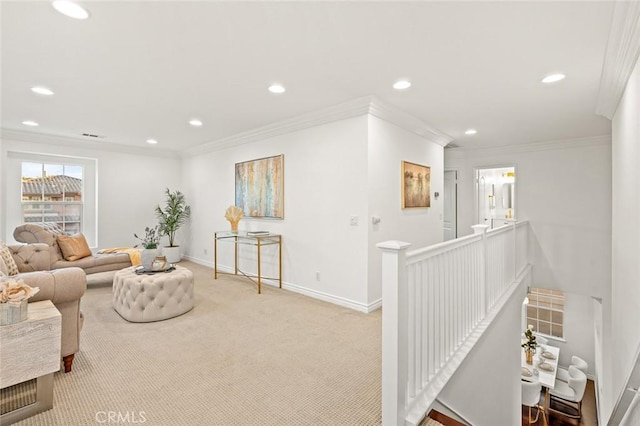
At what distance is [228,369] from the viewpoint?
2240 mm

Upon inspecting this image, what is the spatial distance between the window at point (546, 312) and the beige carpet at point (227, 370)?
270 inches

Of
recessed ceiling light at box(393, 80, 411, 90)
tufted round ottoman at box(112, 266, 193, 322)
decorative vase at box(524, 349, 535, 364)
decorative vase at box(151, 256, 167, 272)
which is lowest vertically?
decorative vase at box(524, 349, 535, 364)

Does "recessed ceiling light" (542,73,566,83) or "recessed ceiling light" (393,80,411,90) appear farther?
"recessed ceiling light" (393,80,411,90)

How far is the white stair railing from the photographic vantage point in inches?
63.3

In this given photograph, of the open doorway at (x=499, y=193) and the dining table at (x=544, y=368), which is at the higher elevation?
the open doorway at (x=499, y=193)

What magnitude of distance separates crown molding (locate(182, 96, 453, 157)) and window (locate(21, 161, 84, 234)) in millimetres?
2817

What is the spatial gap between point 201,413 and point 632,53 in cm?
374

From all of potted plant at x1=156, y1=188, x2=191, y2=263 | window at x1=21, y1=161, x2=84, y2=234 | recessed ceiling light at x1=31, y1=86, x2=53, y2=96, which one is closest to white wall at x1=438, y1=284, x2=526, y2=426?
recessed ceiling light at x1=31, y1=86, x2=53, y2=96

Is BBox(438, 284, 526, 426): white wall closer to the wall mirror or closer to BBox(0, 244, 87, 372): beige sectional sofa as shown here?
BBox(0, 244, 87, 372): beige sectional sofa

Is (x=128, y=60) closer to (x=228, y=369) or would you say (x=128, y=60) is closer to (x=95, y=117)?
(x=95, y=117)

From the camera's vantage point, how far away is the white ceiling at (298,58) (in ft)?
6.29

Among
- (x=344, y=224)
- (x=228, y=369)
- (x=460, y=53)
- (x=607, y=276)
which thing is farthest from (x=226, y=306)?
(x=607, y=276)

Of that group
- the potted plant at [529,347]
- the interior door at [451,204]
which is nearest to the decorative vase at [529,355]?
the potted plant at [529,347]

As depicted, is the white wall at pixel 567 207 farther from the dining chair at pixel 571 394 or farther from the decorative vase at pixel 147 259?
the decorative vase at pixel 147 259
